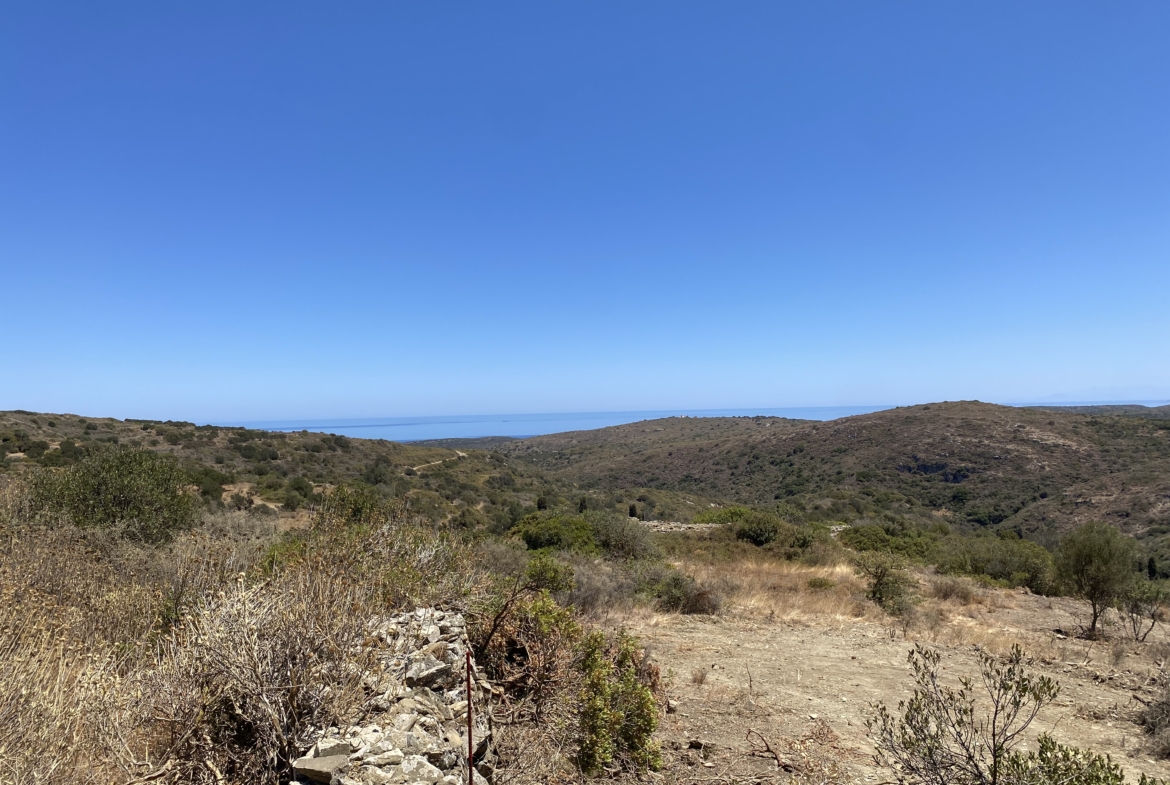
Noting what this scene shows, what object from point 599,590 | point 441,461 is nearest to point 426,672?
point 599,590

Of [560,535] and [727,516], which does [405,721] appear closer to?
[560,535]

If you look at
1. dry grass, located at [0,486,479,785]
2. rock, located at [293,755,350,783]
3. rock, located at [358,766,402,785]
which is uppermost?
dry grass, located at [0,486,479,785]

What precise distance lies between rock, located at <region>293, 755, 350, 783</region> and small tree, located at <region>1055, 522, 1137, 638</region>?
14380mm

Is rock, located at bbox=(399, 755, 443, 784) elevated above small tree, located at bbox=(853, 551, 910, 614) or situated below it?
above

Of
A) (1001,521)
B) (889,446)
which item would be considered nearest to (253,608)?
(1001,521)

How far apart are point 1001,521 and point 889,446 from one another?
65.8 ft

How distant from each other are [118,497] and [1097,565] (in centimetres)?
2015

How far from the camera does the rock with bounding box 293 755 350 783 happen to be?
3.07m

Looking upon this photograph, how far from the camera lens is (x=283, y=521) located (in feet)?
68.8

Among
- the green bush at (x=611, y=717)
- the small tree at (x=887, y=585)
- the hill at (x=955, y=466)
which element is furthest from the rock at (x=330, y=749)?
the hill at (x=955, y=466)

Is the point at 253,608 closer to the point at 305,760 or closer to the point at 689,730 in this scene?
the point at 305,760

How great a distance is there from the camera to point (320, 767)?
308 cm

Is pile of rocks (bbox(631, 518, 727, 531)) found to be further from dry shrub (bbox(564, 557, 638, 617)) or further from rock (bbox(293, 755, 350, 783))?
rock (bbox(293, 755, 350, 783))

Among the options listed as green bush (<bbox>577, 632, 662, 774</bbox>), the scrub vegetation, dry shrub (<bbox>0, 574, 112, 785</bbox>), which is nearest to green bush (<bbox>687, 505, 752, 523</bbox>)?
the scrub vegetation
